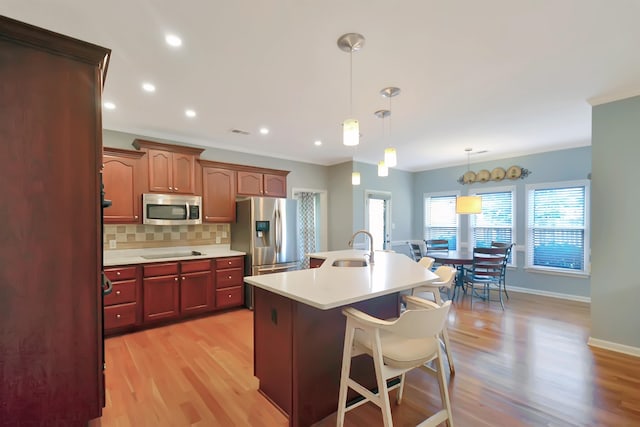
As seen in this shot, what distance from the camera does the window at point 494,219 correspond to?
555 centimetres

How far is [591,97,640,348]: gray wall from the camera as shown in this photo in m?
2.82

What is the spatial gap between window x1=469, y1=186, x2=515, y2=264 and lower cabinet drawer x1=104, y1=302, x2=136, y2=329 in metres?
6.24

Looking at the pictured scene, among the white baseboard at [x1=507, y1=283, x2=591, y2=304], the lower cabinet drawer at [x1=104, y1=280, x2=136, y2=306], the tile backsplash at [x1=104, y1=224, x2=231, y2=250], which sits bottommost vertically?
the white baseboard at [x1=507, y1=283, x2=591, y2=304]

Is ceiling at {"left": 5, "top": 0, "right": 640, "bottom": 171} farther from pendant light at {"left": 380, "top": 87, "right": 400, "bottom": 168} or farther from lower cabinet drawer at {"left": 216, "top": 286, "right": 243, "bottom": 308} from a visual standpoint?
lower cabinet drawer at {"left": 216, "top": 286, "right": 243, "bottom": 308}

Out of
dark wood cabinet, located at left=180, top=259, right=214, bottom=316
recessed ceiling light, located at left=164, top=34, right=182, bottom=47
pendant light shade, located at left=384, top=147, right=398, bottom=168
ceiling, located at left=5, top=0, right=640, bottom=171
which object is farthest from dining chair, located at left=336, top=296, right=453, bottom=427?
dark wood cabinet, located at left=180, top=259, right=214, bottom=316

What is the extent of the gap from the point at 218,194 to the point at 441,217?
5048 millimetres

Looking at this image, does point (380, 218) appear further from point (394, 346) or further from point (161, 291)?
point (394, 346)

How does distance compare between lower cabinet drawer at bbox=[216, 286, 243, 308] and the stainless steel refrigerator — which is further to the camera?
the stainless steel refrigerator

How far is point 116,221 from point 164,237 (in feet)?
2.49

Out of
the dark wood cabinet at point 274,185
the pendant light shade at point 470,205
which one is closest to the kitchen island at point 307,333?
the dark wood cabinet at point 274,185

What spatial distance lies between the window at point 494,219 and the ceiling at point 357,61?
5.99 ft

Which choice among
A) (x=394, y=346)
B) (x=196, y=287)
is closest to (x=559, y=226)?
(x=394, y=346)

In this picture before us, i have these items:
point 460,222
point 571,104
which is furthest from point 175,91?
point 460,222

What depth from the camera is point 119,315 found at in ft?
10.9
